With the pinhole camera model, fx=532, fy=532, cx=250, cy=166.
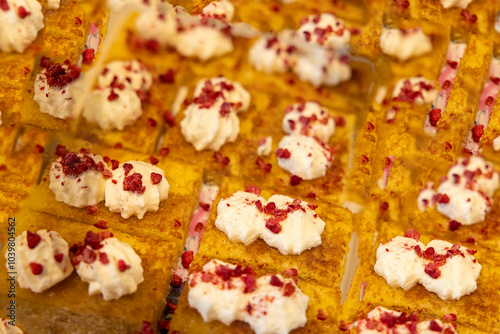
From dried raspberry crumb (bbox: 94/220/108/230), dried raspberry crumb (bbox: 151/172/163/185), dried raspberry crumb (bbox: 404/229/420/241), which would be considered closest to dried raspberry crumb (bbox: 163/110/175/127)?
dried raspberry crumb (bbox: 151/172/163/185)

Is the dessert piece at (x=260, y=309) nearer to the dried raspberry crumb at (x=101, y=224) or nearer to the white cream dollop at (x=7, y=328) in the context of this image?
the dried raspberry crumb at (x=101, y=224)

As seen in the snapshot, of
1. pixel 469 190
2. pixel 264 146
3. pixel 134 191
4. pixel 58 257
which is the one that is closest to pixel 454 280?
pixel 469 190

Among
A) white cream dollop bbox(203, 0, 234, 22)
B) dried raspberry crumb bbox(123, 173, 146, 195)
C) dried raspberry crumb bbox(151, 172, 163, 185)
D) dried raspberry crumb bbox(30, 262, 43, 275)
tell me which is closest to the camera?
dried raspberry crumb bbox(30, 262, 43, 275)

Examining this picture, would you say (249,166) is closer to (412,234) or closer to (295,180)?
(295,180)

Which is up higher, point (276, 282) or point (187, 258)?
point (276, 282)

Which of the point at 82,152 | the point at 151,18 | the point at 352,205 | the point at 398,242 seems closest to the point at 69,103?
the point at 82,152

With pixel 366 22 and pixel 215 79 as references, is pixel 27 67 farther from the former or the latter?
pixel 366 22

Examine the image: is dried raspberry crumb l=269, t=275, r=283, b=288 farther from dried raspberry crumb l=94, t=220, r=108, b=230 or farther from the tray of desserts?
dried raspberry crumb l=94, t=220, r=108, b=230
